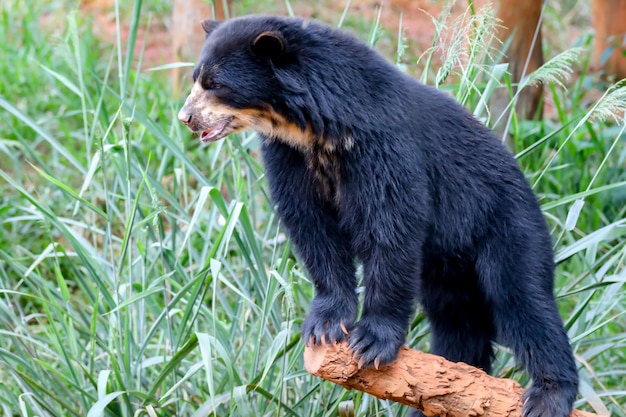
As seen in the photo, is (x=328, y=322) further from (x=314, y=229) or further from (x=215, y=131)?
(x=215, y=131)

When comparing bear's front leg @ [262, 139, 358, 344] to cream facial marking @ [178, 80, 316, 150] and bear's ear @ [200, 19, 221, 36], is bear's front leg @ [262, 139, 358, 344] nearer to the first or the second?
cream facial marking @ [178, 80, 316, 150]

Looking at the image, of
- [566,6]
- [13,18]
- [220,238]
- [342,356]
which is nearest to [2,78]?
[13,18]

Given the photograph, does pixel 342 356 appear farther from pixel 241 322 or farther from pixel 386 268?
pixel 241 322

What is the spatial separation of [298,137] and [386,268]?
537 millimetres

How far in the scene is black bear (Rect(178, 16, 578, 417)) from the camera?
299 cm

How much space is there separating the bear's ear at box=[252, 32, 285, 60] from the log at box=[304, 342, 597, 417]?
38.1 inches

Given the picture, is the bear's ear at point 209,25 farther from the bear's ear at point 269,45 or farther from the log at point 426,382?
the log at point 426,382

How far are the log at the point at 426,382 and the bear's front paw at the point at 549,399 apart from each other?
0.15 m

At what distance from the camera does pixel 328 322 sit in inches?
121

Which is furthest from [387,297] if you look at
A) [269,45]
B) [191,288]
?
[191,288]

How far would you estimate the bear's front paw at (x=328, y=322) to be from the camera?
3.02 metres

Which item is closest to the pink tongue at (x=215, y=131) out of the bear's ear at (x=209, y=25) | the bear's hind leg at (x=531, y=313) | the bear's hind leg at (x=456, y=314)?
the bear's ear at (x=209, y=25)

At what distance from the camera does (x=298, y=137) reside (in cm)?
310

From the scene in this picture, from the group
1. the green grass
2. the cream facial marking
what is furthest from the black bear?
the green grass
